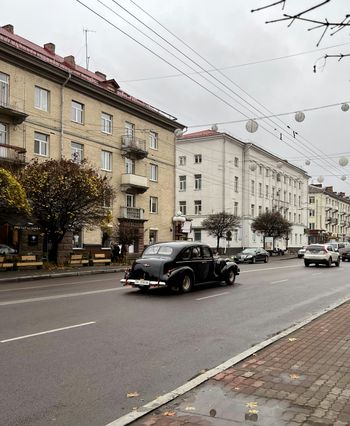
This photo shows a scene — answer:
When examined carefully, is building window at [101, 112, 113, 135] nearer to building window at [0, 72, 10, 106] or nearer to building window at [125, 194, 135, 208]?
building window at [125, 194, 135, 208]

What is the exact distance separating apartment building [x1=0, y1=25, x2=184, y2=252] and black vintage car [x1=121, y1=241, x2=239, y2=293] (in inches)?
578

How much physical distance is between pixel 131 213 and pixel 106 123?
7719 millimetres

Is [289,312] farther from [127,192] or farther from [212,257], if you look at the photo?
[127,192]

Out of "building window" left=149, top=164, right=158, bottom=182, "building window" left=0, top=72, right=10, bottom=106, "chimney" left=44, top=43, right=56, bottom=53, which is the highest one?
"chimney" left=44, top=43, right=56, bottom=53

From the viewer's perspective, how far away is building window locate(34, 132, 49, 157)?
31906 millimetres

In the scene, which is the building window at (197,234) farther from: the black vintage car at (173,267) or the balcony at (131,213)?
the black vintage car at (173,267)

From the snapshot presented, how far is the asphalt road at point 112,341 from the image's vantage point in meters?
4.98

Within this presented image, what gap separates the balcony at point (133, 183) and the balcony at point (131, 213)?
5.44 feet

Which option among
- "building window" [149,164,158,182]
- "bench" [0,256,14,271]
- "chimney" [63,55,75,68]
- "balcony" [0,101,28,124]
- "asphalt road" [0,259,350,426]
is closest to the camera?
"asphalt road" [0,259,350,426]

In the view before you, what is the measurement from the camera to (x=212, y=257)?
16.6 meters

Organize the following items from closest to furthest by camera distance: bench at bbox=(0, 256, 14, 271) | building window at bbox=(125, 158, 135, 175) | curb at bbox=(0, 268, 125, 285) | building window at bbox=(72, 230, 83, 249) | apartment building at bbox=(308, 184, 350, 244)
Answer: curb at bbox=(0, 268, 125, 285)
bench at bbox=(0, 256, 14, 271)
building window at bbox=(72, 230, 83, 249)
building window at bbox=(125, 158, 135, 175)
apartment building at bbox=(308, 184, 350, 244)

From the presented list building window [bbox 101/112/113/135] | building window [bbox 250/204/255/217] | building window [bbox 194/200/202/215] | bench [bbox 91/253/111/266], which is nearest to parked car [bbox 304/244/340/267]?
bench [bbox 91/253/111/266]

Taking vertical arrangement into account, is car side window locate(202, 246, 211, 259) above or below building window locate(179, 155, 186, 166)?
below

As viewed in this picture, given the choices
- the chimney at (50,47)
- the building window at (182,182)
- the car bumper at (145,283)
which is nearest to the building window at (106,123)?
the chimney at (50,47)
